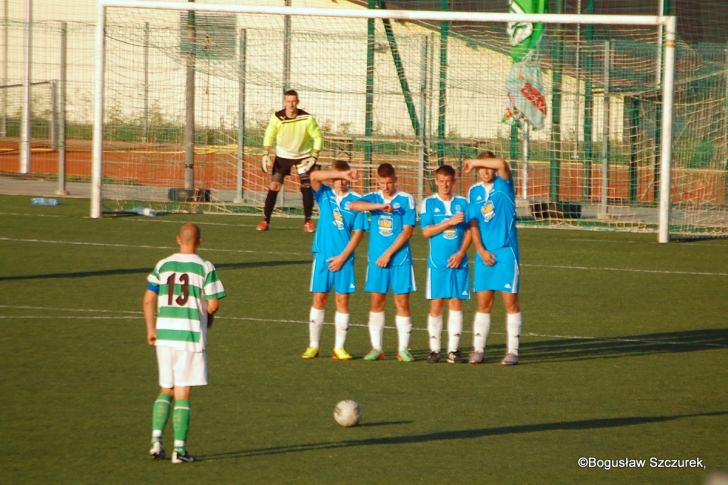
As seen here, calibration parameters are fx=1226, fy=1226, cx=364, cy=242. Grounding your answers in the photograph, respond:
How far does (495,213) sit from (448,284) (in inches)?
26.8

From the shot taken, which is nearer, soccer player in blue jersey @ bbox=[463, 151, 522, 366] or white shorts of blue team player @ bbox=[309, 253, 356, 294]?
soccer player in blue jersey @ bbox=[463, 151, 522, 366]

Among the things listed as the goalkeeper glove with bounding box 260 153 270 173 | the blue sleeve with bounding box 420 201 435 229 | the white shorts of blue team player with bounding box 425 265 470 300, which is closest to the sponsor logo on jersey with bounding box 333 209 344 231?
the blue sleeve with bounding box 420 201 435 229

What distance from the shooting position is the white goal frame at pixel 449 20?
58.3 ft

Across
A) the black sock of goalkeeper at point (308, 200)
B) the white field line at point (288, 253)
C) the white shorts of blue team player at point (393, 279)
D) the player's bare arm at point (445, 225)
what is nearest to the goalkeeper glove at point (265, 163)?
the black sock of goalkeeper at point (308, 200)

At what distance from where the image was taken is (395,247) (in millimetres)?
9797

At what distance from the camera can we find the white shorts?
6.69m

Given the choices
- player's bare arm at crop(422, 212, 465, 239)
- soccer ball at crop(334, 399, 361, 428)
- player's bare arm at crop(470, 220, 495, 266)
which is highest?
player's bare arm at crop(422, 212, 465, 239)

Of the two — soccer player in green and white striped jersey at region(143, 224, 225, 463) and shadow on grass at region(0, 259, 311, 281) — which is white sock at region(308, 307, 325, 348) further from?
shadow on grass at region(0, 259, 311, 281)

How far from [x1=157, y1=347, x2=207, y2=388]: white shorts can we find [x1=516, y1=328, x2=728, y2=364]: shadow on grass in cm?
391

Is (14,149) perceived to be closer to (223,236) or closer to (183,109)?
(183,109)

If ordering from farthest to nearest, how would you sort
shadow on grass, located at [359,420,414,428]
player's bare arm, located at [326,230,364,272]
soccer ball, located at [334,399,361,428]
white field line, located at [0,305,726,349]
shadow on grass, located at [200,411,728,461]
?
white field line, located at [0,305,726,349] < player's bare arm, located at [326,230,364,272] < shadow on grass, located at [359,420,414,428] < soccer ball, located at [334,399,361,428] < shadow on grass, located at [200,411,728,461]

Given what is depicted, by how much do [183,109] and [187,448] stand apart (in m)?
18.2

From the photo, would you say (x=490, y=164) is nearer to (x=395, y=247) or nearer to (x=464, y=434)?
(x=395, y=247)

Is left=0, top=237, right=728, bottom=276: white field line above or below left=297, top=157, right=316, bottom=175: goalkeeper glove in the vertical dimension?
below
